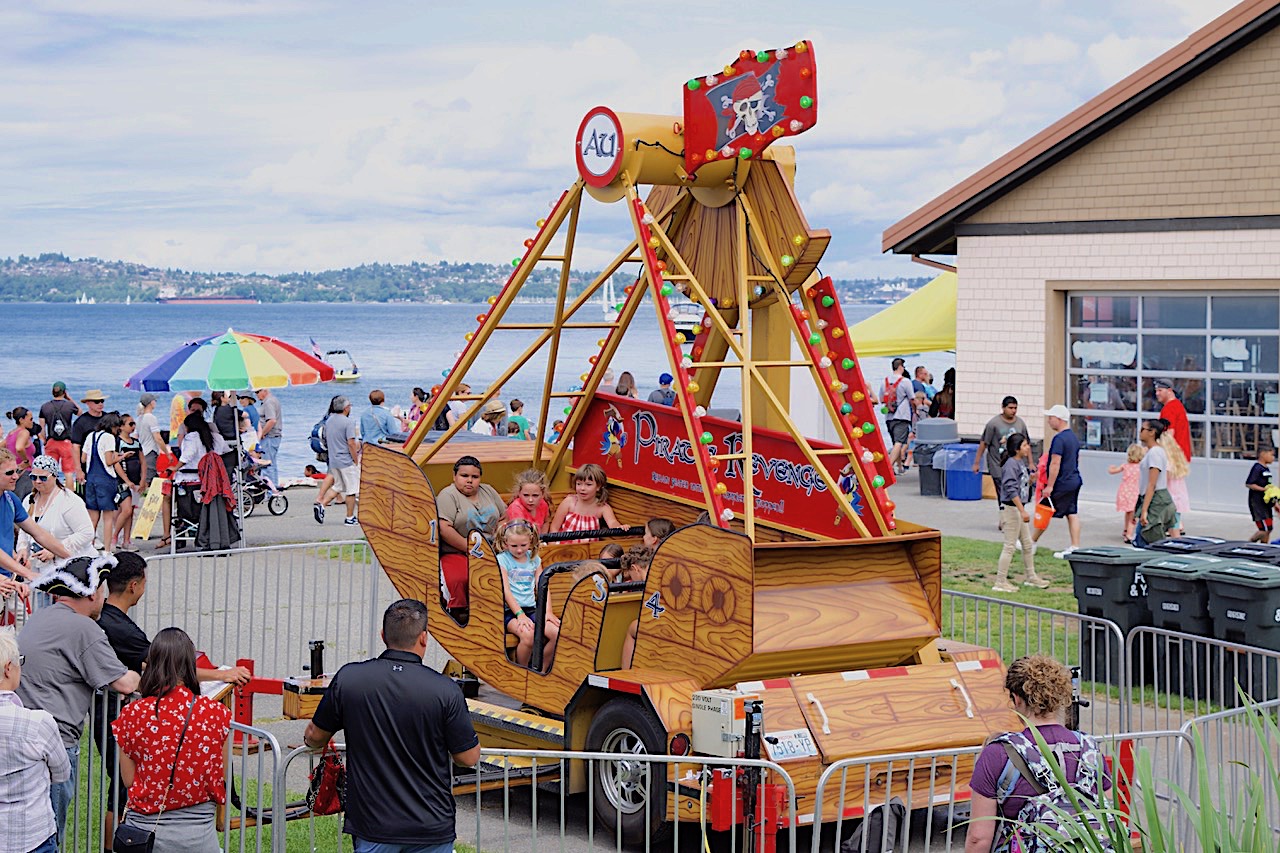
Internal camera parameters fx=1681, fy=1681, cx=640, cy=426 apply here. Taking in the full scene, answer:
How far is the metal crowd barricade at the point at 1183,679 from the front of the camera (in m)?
10.9

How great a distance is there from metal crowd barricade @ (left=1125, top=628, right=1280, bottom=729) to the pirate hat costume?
6274mm

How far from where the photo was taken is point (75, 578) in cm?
739

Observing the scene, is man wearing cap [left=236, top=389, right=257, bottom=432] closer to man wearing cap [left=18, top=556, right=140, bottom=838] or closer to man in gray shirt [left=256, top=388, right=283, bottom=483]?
man in gray shirt [left=256, top=388, right=283, bottom=483]

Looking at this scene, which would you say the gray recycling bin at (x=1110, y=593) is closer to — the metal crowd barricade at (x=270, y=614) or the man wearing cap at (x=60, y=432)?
the metal crowd barricade at (x=270, y=614)

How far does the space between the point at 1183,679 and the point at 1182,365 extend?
1086cm

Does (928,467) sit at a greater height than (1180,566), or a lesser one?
greater

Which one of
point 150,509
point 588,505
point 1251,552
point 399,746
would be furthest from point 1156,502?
point 399,746

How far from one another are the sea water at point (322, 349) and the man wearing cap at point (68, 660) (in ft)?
115

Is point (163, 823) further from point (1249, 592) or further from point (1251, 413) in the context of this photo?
point (1251, 413)

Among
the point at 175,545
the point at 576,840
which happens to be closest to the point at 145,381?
the point at 175,545

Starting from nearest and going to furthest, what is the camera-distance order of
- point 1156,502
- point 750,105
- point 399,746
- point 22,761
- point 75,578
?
point 22,761 → point 399,746 → point 75,578 → point 750,105 → point 1156,502

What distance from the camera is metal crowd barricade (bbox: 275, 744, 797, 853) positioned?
762 cm

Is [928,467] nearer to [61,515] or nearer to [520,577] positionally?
[520,577]

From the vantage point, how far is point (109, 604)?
759 centimetres
